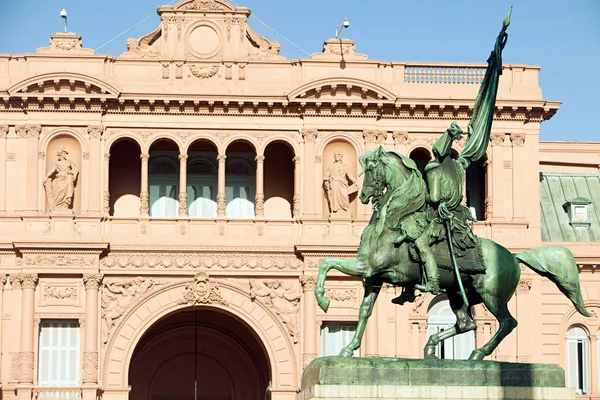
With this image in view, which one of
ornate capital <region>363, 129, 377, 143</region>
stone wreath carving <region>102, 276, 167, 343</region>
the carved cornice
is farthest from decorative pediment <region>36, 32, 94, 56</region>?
ornate capital <region>363, 129, 377, 143</region>

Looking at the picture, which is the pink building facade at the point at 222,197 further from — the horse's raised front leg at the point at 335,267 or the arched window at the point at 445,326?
the horse's raised front leg at the point at 335,267

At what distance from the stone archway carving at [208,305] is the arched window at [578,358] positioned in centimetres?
1130

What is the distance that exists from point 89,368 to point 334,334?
30.1ft

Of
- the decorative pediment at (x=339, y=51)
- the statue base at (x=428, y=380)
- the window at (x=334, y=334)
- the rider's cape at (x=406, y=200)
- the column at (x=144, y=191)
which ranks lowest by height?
the statue base at (x=428, y=380)

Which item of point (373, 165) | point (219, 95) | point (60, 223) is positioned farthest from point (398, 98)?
point (373, 165)

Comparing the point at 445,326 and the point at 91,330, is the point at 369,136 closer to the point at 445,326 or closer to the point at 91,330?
the point at 445,326

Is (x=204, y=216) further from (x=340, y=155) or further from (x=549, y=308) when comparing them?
(x=549, y=308)

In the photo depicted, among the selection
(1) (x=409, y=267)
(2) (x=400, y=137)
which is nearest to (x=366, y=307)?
(1) (x=409, y=267)

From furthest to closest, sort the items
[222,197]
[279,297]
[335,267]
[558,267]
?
[222,197]
[279,297]
[558,267]
[335,267]

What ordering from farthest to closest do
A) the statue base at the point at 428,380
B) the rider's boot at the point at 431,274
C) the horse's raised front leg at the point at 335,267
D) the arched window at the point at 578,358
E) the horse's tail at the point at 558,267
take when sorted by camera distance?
the arched window at the point at 578,358 → the horse's tail at the point at 558,267 → the horse's raised front leg at the point at 335,267 → the rider's boot at the point at 431,274 → the statue base at the point at 428,380

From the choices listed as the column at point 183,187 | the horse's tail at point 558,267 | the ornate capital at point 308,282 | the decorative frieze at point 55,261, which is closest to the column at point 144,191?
the column at point 183,187

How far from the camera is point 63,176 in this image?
5834 centimetres

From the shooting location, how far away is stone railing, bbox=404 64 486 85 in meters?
60.7

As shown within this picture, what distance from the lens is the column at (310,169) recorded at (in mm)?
59250
